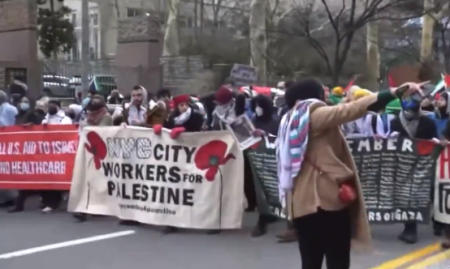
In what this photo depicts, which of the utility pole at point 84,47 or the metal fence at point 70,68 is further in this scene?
the metal fence at point 70,68

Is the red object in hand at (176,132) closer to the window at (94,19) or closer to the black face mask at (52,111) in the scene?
the black face mask at (52,111)

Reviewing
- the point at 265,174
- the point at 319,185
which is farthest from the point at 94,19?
the point at 319,185

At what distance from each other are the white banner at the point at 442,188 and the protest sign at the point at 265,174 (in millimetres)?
1833

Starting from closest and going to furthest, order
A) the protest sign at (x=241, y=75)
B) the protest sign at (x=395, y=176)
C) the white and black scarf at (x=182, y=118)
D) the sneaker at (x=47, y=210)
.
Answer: the protest sign at (x=395, y=176) < the white and black scarf at (x=182, y=118) < the sneaker at (x=47, y=210) < the protest sign at (x=241, y=75)

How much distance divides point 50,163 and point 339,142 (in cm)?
681

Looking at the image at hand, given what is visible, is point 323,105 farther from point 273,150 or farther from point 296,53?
point 296,53

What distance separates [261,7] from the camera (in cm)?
2852

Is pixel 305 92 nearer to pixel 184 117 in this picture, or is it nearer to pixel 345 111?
pixel 345 111

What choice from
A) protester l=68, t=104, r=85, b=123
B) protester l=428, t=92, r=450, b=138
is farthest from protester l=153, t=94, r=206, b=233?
protester l=68, t=104, r=85, b=123

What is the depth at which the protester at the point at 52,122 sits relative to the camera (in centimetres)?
1114

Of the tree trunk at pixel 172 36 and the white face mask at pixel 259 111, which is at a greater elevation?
the tree trunk at pixel 172 36

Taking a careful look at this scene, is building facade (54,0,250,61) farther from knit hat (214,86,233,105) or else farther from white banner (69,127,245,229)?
knit hat (214,86,233,105)

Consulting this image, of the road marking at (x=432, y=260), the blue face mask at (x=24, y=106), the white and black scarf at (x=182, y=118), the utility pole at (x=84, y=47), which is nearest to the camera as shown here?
the road marking at (x=432, y=260)

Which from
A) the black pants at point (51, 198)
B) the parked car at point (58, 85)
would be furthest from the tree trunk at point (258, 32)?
the black pants at point (51, 198)
